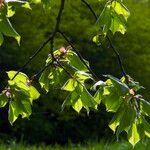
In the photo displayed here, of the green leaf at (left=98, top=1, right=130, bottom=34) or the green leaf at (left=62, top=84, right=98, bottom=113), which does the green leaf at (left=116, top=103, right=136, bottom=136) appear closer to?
the green leaf at (left=62, top=84, right=98, bottom=113)

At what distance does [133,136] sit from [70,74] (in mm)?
374

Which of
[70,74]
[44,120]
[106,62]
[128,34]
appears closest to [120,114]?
[70,74]

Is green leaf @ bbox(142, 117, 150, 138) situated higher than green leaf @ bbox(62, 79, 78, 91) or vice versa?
green leaf @ bbox(62, 79, 78, 91)

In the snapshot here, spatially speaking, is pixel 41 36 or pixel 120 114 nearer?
pixel 120 114

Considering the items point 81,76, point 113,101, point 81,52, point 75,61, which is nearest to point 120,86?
point 113,101

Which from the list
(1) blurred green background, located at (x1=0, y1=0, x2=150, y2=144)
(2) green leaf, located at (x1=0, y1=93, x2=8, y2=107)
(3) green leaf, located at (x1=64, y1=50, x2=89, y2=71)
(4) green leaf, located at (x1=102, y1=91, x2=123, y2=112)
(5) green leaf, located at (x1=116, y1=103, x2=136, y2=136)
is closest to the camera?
(5) green leaf, located at (x1=116, y1=103, x2=136, y2=136)

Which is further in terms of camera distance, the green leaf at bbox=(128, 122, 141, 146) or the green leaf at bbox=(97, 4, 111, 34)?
the green leaf at bbox=(97, 4, 111, 34)

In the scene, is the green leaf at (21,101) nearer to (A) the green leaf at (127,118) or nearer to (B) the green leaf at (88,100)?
(B) the green leaf at (88,100)

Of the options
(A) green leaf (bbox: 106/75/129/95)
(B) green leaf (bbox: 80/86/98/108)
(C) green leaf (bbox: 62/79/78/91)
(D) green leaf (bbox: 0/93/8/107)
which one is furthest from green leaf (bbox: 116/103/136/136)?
(D) green leaf (bbox: 0/93/8/107)

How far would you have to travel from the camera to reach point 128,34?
15141mm

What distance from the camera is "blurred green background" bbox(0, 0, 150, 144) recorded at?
1312 centimetres

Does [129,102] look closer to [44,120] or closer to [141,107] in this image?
[141,107]

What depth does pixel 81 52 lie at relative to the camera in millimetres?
14438

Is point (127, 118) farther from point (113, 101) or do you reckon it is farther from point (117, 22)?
point (117, 22)
